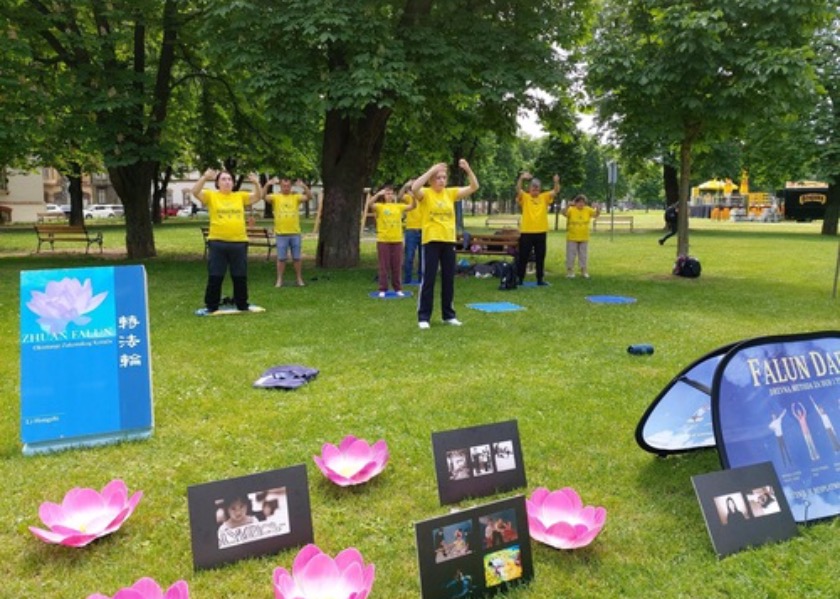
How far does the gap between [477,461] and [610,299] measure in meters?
7.78

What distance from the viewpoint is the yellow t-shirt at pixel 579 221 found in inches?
508

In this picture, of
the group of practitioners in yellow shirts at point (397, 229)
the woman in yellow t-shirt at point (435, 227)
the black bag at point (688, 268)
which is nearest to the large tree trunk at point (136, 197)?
the group of practitioners in yellow shirts at point (397, 229)

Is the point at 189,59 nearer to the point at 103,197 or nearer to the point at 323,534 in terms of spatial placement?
the point at 323,534

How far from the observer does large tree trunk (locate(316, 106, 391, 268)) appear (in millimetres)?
14133

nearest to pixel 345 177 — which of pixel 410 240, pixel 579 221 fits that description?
pixel 410 240

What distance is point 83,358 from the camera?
4.12m

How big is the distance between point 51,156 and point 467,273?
19473 mm

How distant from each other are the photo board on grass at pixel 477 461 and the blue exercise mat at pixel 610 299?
720 centimetres

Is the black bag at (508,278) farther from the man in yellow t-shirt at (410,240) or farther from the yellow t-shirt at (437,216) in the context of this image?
the yellow t-shirt at (437,216)

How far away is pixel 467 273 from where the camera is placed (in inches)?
555

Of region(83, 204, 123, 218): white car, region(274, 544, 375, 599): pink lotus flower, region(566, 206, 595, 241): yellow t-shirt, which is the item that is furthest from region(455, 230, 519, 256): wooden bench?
region(83, 204, 123, 218): white car

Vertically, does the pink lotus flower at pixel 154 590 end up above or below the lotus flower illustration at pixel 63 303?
below

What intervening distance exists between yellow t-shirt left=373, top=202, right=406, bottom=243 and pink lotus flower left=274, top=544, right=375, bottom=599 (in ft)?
28.3

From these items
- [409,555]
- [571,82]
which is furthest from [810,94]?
[409,555]
